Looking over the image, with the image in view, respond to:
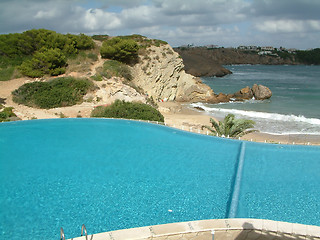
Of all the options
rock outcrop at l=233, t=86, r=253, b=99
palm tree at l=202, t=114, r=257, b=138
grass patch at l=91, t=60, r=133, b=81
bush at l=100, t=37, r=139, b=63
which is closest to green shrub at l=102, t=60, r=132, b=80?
grass patch at l=91, t=60, r=133, b=81

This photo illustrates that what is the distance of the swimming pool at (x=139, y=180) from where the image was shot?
22.7 ft

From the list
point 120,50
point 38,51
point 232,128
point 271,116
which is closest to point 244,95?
point 271,116

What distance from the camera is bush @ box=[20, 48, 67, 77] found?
84.9 feet

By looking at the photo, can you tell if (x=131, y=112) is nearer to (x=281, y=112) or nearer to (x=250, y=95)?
(x=281, y=112)

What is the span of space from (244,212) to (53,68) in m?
23.4

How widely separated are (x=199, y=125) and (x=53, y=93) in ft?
36.0

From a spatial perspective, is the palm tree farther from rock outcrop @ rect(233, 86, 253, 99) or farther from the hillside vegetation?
rock outcrop @ rect(233, 86, 253, 99)

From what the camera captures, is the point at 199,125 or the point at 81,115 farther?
the point at 199,125

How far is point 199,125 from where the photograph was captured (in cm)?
2305

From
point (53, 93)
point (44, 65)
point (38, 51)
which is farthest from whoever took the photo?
point (38, 51)

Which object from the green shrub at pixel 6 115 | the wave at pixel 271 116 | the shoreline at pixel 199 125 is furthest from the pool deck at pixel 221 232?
the wave at pixel 271 116

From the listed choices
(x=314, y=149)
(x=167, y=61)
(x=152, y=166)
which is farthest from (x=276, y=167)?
(x=167, y=61)

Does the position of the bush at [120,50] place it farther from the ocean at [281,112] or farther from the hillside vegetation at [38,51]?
the ocean at [281,112]

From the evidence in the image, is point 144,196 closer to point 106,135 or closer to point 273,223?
point 273,223
